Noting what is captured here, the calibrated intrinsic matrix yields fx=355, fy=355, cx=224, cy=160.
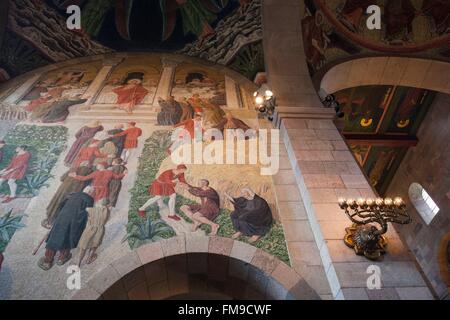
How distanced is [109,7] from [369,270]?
26.8ft

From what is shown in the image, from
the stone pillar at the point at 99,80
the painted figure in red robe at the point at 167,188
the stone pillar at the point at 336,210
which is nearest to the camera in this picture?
the stone pillar at the point at 336,210

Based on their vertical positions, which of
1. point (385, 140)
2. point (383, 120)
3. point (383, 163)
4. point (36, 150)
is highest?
point (383, 120)

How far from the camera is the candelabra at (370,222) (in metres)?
4.13

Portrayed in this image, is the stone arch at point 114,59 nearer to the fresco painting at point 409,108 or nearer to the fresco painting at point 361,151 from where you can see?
the fresco painting at point 361,151

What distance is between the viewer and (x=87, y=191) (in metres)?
5.13

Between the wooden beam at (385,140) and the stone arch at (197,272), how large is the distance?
6.98m

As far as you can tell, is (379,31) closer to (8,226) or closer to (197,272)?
(197,272)

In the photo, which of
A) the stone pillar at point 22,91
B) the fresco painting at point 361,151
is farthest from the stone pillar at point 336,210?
the stone pillar at point 22,91

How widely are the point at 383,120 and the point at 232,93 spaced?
522 centimetres

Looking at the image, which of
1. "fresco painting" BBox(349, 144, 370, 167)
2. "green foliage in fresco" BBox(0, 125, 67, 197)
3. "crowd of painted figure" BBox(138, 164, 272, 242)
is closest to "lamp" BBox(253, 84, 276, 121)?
"crowd of painted figure" BBox(138, 164, 272, 242)

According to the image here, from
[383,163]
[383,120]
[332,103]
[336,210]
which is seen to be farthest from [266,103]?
[383,163]

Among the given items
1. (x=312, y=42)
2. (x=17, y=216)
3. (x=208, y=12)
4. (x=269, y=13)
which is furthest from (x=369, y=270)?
(x=208, y=12)

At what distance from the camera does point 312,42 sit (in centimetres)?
791
